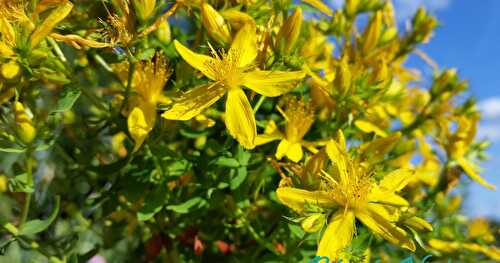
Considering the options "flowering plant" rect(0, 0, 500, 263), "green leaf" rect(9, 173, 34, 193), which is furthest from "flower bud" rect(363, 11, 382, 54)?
"green leaf" rect(9, 173, 34, 193)

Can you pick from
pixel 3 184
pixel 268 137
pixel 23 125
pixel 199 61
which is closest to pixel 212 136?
pixel 268 137

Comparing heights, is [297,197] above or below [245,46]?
below

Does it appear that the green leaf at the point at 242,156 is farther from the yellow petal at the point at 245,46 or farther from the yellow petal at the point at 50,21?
the yellow petal at the point at 50,21

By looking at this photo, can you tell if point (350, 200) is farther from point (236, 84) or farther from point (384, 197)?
point (236, 84)

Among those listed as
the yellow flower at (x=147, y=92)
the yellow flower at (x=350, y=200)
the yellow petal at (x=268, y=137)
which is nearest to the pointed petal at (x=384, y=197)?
the yellow flower at (x=350, y=200)

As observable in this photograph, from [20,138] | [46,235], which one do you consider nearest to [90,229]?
[46,235]

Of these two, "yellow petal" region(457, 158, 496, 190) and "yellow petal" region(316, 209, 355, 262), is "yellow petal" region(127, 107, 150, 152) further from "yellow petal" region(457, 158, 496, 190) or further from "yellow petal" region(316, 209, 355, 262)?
"yellow petal" region(457, 158, 496, 190)

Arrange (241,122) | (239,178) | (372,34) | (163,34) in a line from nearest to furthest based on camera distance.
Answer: (241,122)
(239,178)
(163,34)
(372,34)
